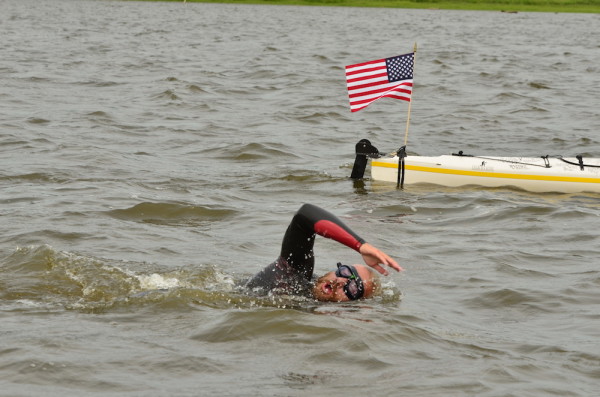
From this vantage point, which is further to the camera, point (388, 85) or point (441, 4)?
→ point (441, 4)

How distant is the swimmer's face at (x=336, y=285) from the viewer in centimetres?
901

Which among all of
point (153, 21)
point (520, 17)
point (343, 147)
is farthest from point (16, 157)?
point (520, 17)

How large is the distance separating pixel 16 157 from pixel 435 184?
7371mm

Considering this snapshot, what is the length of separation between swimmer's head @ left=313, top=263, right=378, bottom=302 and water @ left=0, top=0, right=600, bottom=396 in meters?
0.17

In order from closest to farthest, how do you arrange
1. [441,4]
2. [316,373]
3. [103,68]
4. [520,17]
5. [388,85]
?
[316,373]
[388,85]
[103,68]
[520,17]
[441,4]

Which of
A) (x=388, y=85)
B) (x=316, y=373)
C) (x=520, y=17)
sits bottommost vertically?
(x=316, y=373)

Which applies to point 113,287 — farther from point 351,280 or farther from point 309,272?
point 351,280

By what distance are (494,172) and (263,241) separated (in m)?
5.28

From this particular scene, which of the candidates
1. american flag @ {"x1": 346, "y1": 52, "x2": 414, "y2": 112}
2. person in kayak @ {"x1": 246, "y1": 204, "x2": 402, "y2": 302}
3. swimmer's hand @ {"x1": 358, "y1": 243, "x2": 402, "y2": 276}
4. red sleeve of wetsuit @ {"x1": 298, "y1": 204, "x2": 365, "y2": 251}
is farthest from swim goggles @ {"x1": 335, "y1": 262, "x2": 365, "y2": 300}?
american flag @ {"x1": 346, "y1": 52, "x2": 414, "y2": 112}

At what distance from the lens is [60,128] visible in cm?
2112

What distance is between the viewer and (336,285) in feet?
29.6

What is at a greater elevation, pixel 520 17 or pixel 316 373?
pixel 520 17

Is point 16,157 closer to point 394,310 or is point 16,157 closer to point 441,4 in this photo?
point 394,310

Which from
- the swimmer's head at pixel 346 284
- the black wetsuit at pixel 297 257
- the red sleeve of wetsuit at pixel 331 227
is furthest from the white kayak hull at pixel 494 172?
the red sleeve of wetsuit at pixel 331 227
